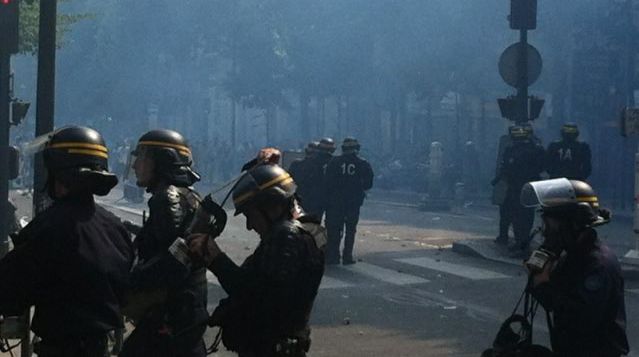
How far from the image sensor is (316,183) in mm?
18172

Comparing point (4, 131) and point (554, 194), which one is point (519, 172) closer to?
point (4, 131)

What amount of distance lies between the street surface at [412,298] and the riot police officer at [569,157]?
1.45 m

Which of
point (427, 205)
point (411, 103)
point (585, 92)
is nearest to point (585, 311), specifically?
point (427, 205)

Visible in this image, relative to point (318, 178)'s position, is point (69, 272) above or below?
below

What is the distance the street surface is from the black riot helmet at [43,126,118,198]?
5832 millimetres

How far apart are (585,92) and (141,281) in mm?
36805

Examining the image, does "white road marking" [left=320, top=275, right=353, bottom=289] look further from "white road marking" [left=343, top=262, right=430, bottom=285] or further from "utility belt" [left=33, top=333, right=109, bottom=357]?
"utility belt" [left=33, top=333, right=109, bottom=357]

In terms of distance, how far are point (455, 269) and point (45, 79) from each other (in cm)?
695

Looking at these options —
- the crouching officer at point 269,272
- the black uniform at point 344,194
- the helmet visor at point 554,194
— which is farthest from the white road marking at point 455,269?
the crouching officer at point 269,272

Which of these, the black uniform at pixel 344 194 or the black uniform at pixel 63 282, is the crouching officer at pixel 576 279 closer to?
the black uniform at pixel 63 282

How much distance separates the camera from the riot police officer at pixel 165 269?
5805 mm

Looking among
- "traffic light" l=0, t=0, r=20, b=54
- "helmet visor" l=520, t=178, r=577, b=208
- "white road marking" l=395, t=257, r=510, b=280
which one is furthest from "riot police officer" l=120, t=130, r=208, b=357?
"white road marking" l=395, t=257, r=510, b=280

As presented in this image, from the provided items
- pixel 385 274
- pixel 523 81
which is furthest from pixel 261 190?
pixel 523 81

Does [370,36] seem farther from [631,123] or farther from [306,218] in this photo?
[306,218]
